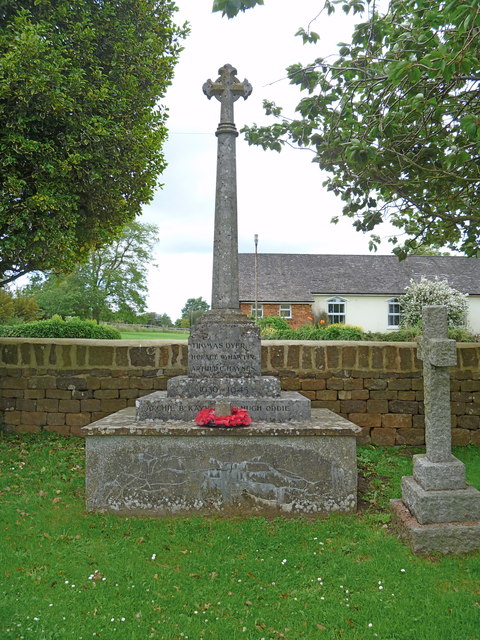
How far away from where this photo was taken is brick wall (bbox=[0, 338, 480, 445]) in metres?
6.85

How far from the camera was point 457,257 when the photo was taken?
33188 mm

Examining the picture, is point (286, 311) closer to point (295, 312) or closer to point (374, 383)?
point (295, 312)

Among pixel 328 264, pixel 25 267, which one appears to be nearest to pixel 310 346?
pixel 25 267

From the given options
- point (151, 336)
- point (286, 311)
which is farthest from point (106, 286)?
point (286, 311)

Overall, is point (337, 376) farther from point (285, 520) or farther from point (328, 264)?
point (328, 264)

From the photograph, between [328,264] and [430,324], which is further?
[328,264]

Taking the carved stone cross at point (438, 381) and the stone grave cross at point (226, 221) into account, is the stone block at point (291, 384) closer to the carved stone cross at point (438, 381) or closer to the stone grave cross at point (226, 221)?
the stone grave cross at point (226, 221)

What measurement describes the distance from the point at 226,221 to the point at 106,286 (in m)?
34.0

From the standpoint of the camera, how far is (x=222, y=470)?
15.0 ft

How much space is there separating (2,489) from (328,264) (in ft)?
94.7

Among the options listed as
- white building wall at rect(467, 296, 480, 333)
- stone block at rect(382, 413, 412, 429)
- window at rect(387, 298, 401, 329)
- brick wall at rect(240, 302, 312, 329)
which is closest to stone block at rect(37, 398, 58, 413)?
stone block at rect(382, 413, 412, 429)

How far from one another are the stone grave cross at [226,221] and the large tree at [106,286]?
31351 mm

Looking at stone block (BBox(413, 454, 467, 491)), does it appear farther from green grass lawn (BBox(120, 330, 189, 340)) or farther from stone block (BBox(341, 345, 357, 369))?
green grass lawn (BBox(120, 330, 189, 340))

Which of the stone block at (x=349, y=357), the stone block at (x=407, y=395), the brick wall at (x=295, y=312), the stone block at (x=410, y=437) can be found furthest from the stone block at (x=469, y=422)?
the brick wall at (x=295, y=312)
